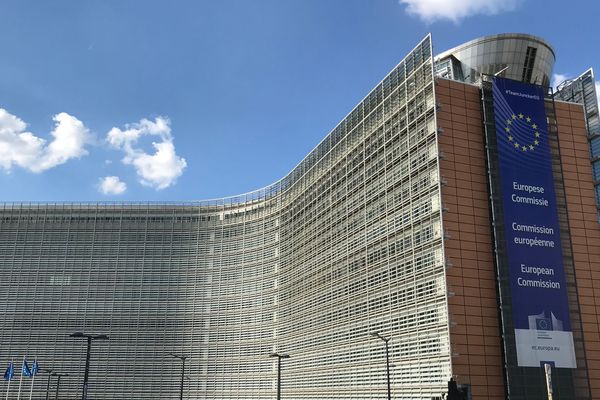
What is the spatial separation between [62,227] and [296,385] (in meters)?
58.2

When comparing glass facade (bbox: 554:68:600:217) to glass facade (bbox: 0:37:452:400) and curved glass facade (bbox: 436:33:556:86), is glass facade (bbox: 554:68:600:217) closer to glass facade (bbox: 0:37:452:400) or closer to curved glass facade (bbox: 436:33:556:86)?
curved glass facade (bbox: 436:33:556:86)

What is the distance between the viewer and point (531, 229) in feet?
225

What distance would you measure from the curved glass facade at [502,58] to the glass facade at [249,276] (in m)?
7.72

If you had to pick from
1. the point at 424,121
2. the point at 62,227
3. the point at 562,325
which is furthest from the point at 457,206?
the point at 62,227

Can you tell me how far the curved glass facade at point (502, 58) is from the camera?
76.8 metres

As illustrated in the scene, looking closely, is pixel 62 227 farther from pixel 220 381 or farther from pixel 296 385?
pixel 296 385

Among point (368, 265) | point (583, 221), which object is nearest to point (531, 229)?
point (583, 221)

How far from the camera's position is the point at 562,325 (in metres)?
65.6

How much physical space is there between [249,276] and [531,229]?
60.6m

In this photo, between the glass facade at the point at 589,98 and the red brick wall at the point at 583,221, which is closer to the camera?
the red brick wall at the point at 583,221

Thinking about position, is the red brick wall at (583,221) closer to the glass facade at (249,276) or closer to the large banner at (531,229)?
the large banner at (531,229)

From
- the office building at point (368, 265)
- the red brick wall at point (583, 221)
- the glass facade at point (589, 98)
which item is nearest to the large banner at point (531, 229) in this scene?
the office building at point (368, 265)

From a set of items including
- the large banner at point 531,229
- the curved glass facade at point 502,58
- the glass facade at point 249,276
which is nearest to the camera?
the large banner at point 531,229

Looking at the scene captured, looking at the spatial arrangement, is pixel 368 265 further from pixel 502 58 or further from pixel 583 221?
pixel 502 58
